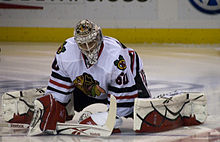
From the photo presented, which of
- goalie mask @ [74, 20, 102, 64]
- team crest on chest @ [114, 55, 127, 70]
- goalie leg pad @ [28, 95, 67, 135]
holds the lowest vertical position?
goalie leg pad @ [28, 95, 67, 135]

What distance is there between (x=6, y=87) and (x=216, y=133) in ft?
7.78

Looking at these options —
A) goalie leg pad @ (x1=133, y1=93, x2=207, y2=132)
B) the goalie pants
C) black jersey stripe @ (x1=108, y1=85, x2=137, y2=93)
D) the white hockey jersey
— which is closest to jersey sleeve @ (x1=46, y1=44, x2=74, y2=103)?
the white hockey jersey

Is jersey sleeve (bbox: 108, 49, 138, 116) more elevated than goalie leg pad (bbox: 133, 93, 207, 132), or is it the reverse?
jersey sleeve (bbox: 108, 49, 138, 116)

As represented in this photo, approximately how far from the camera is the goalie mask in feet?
10.2

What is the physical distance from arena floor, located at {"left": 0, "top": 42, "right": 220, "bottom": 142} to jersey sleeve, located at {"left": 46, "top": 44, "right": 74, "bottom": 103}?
26 centimetres

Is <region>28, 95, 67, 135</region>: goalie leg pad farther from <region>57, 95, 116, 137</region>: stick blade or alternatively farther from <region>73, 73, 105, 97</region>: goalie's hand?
<region>73, 73, 105, 97</region>: goalie's hand

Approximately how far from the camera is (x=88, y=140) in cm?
311

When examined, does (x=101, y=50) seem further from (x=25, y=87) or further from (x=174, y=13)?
(x=174, y=13)

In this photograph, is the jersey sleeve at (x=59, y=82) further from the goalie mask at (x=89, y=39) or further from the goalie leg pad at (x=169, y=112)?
the goalie leg pad at (x=169, y=112)

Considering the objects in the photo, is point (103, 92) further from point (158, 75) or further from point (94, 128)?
point (158, 75)

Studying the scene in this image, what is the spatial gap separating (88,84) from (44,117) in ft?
1.04

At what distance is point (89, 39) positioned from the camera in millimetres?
3102

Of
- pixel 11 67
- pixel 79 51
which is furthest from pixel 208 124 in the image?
pixel 11 67

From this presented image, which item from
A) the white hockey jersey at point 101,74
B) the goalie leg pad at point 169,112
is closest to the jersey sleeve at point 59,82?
the white hockey jersey at point 101,74
